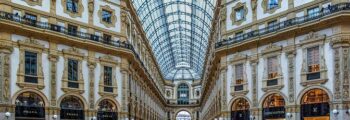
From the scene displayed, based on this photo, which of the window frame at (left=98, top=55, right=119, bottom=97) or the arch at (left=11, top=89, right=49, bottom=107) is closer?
the arch at (left=11, top=89, right=49, bottom=107)

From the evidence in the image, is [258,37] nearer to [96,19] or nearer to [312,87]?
[312,87]

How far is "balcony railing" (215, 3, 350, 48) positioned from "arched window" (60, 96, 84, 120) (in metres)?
16.3

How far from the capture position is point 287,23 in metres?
39.5

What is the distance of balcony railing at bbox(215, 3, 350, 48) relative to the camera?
3466cm

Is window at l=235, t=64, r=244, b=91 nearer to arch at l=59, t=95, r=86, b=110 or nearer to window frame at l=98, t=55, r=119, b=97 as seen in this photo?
window frame at l=98, t=55, r=119, b=97

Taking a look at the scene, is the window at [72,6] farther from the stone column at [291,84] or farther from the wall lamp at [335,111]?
the wall lamp at [335,111]

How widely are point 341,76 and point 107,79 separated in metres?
23.9

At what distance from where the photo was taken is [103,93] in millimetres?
45500

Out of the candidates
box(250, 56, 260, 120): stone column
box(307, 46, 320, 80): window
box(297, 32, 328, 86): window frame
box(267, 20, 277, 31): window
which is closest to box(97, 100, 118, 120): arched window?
box(250, 56, 260, 120): stone column

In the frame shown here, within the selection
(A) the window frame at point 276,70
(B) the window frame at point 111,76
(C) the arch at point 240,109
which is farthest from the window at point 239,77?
(B) the window frame at point 111,76

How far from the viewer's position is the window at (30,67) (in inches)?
1523

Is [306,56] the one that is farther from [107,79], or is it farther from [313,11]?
[107,79]

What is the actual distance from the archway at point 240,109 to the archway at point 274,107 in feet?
8.64

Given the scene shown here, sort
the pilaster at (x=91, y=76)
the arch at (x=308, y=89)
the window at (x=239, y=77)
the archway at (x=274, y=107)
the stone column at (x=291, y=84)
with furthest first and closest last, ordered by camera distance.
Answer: the window at (x=239, y=77) < the pilaster at (x=91, y=76) < the archway at (x=274, y=107) < the stone column at (x=291, y=84) < the arch at (x=308, y=89)
